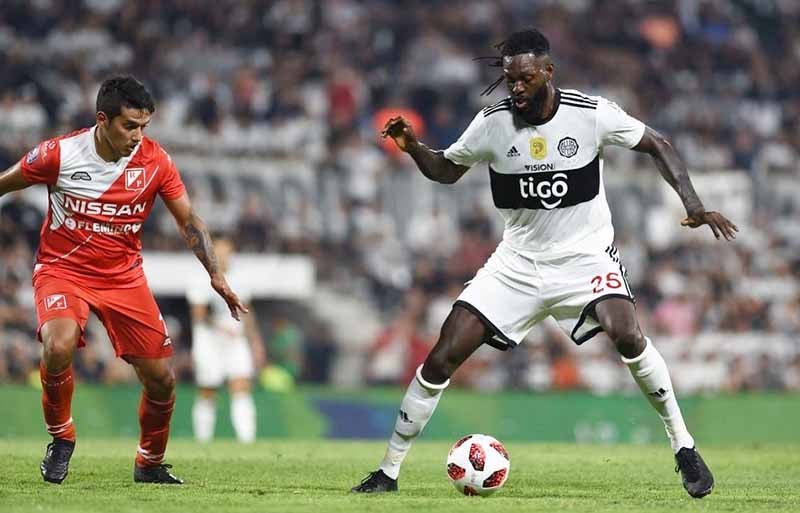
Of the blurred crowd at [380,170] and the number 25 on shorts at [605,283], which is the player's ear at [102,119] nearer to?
the number 25 on shorts at [605,283]

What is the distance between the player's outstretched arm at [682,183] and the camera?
344 inches

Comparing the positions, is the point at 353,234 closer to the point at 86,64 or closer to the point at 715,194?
the point at 86,64

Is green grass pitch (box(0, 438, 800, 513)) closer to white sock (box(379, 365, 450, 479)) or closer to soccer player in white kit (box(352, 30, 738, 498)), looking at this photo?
white sock (box(379, 365, 450, 479))

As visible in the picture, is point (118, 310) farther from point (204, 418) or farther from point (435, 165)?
point (204, 418)

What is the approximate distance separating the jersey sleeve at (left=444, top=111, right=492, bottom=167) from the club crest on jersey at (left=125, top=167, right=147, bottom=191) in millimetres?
2041

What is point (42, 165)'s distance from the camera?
9.34m

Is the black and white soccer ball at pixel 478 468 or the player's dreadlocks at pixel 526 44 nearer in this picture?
the player's dreadlocks at pixel 526 44

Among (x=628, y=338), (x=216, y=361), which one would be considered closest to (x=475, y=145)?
(x=628, y=338)

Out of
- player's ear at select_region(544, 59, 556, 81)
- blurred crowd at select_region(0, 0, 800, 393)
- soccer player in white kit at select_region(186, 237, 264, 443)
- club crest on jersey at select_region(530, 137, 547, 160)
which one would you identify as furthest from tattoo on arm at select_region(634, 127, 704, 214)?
blurred crowd at select_region(0, 0, 800, 393)

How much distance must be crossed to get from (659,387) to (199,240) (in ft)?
10.4

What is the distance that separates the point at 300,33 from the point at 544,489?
17.9 meters

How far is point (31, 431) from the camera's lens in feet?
59.0

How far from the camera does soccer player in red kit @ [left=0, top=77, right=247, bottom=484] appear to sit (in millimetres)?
9297

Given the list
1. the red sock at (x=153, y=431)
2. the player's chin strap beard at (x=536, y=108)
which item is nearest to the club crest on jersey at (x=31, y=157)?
the red sock at (x=153, y=431)
